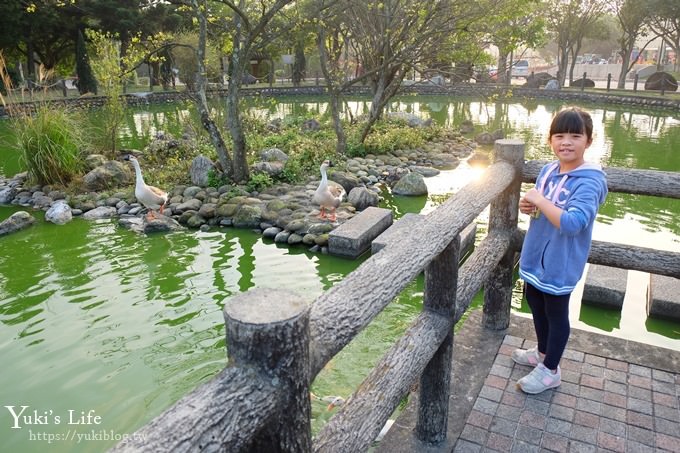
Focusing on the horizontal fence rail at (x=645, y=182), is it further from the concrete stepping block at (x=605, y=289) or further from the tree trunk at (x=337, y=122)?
the tree trunk at (x=337, y=122)

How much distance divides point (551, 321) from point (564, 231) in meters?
0.56

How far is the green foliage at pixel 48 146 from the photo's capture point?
8.13 m

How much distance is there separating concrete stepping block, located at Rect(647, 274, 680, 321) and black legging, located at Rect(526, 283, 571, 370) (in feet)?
7.68

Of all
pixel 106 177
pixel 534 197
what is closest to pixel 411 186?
pixel 106 177

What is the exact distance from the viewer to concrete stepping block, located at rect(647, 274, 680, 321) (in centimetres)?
429

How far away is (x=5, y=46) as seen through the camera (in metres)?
22.6

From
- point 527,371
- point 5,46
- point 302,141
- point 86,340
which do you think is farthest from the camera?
point 5,46

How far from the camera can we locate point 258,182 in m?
7.90

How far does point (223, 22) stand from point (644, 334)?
22.5 ft

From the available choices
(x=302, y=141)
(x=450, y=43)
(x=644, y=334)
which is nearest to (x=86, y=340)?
(x=644, y=334)

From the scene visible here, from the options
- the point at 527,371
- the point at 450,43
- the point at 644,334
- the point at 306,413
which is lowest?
the point at 644,334

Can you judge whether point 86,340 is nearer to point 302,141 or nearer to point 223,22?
point 223,22

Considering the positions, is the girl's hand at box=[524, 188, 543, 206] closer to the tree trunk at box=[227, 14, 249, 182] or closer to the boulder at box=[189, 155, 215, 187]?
the tree trunk at box=[227, 14, 249, 182]

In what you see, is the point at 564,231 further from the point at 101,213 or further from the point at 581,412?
the point at 101,213
